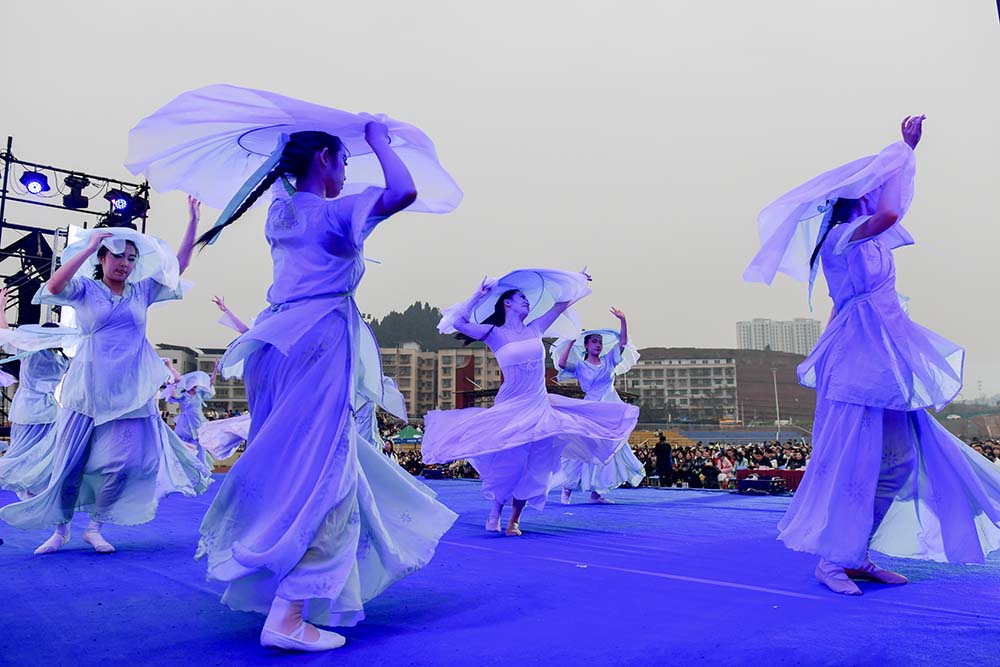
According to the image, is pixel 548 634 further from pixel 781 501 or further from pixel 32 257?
pixel 32 257

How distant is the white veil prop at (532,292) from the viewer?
595cm

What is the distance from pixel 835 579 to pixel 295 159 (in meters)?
2.81

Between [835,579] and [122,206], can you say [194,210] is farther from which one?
[122,206]

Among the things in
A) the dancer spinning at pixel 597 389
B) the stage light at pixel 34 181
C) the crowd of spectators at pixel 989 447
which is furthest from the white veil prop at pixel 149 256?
the crowd of spectators at pixel 989 447

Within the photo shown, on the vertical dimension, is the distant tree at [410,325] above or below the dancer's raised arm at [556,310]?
above

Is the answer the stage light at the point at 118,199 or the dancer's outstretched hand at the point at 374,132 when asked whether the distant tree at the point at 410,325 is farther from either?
the dancer's outstretched hand at the point at 374,132

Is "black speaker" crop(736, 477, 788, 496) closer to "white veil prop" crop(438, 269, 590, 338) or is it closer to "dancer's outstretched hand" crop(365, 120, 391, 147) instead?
"white veil prop" crop(438, 269, 590, 338)

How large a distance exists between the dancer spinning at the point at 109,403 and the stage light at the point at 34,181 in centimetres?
1246

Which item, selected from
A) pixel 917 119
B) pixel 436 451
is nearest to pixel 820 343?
pixel 917 119

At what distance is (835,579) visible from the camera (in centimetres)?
311

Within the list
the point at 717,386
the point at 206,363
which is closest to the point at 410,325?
the point at 206,363

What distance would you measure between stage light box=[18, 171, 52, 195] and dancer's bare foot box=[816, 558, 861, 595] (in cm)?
1629

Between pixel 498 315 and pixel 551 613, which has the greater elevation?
pixel 498 315

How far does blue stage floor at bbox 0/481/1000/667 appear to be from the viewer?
216 cm
